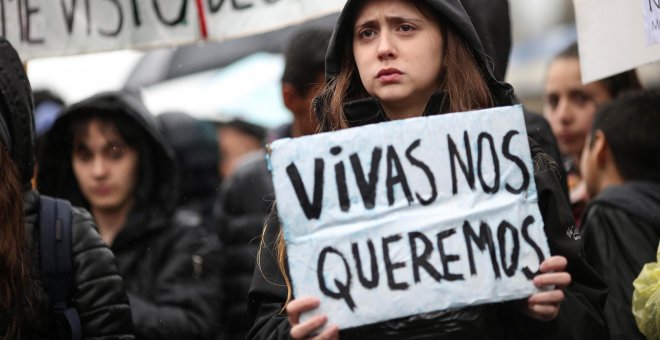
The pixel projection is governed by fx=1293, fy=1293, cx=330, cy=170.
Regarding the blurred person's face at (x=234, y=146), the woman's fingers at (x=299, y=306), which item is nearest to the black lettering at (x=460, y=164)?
the woman's fingers at (x=299, y=306)

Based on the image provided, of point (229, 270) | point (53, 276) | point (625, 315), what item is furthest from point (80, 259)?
point (229, 270)

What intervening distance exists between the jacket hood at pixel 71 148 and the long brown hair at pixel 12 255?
6.60ft

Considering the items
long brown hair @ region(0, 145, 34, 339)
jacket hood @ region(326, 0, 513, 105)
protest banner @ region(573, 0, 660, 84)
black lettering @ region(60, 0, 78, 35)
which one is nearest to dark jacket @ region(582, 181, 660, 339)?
protest banner @ region(573, 0, 660, 84)

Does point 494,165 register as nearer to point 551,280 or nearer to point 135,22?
point 551,280

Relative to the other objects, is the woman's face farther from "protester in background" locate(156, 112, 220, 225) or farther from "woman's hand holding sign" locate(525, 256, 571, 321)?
"protester in background" locate(156, 112, 220, 225)

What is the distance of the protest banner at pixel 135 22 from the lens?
583 cm

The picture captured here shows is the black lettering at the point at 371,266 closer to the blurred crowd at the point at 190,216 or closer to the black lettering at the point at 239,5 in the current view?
the blurred crowd at the point at 190,216

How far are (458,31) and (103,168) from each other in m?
2.71

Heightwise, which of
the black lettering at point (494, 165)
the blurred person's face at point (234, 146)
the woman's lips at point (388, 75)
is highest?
the woman's lips at point (388, 75)

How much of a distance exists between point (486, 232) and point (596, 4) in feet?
5.46

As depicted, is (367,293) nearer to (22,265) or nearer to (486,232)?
(486,232)

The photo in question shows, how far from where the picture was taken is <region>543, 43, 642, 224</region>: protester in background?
21.5 ft

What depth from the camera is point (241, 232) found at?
708 centimetres

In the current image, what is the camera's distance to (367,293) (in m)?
3.34
